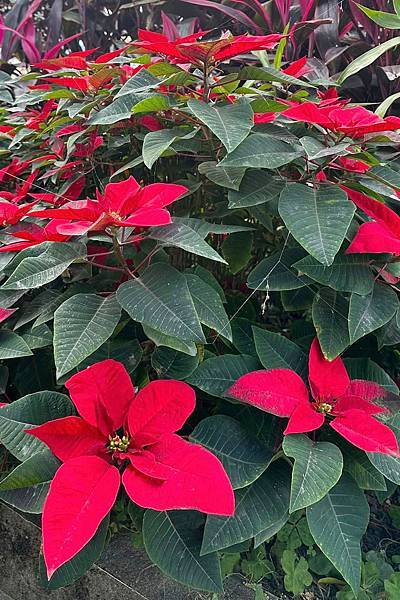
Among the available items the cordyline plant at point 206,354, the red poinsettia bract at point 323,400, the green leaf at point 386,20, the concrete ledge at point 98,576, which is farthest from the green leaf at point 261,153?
the concrete ledge at point 98,576

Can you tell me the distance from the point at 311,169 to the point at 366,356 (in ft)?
0.88

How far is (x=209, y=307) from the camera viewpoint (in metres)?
0.62

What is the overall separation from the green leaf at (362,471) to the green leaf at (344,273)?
0.19 m

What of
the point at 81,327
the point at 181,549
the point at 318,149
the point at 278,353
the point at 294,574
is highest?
the point at 318,149

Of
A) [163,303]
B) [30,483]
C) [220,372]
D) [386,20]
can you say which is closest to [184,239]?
[163,303]

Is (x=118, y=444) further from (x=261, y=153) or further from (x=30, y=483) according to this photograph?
(x=261, y=153)

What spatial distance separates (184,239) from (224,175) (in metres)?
0.15

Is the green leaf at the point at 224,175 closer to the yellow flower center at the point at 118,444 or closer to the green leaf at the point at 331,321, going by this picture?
the green leaf at the point at 331,321

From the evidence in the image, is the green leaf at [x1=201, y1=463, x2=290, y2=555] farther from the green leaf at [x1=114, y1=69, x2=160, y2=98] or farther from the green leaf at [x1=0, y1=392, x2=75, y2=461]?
the green leaf at [x1=114, y1=69, x2=160, y2=98]

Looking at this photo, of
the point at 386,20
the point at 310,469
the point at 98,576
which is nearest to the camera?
the point at 310,469

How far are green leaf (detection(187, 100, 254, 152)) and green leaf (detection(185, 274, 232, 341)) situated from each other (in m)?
0.15

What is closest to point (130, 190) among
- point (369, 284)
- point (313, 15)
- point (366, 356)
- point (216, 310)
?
point (216, 310)

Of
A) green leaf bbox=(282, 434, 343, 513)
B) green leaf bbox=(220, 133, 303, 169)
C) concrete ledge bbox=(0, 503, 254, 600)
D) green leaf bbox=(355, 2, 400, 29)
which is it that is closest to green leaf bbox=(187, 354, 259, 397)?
green leaf bbox=(282, 434, 343, 513)

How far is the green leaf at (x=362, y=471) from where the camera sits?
2.13 feet
